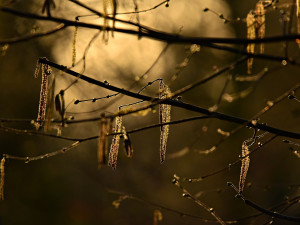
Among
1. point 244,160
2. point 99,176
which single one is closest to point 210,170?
point 99,176

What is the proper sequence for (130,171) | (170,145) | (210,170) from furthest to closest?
(170,145) → (130,171) → (210,170)

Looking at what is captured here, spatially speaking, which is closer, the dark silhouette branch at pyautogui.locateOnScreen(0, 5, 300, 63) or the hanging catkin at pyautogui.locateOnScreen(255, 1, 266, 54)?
the dark silhouette branch at pyautogui.locateOnScreen(0, 5, 300, 63)

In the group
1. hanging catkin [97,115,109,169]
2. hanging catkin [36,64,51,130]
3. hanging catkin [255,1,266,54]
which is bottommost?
hanging catkin [97,115,109,169]

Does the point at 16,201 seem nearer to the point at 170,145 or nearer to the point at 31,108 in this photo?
the point at 31,108

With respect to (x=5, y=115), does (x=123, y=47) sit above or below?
above

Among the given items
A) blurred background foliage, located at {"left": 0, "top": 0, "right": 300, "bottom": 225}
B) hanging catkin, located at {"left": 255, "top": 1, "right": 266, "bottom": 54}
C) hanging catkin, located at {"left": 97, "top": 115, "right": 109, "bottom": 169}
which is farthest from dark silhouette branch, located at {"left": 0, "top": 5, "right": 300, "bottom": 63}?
blurred background foliage, located at {"left": 0, "top": 0, "right": 300, "bottom": 225}

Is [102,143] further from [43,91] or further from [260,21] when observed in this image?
[260,21]

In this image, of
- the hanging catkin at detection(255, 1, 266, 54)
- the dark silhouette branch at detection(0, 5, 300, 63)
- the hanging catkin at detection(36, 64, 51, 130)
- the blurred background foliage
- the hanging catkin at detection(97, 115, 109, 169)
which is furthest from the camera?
the blurred background foliage

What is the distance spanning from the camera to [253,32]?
2326 mm

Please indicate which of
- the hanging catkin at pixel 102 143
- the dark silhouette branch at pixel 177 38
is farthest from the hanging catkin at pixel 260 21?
the hanging catkin at pixel 102 143

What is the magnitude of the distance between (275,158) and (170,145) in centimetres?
483

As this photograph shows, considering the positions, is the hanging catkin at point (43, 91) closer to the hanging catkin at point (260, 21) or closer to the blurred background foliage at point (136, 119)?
the hanging catkin at point (260, 21)

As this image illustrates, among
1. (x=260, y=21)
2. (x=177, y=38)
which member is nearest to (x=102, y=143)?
(x=177, y=38)

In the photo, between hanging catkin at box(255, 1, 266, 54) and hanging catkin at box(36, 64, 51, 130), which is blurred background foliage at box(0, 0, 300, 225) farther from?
hanging catkin at box(255, 1, 266, 54)
